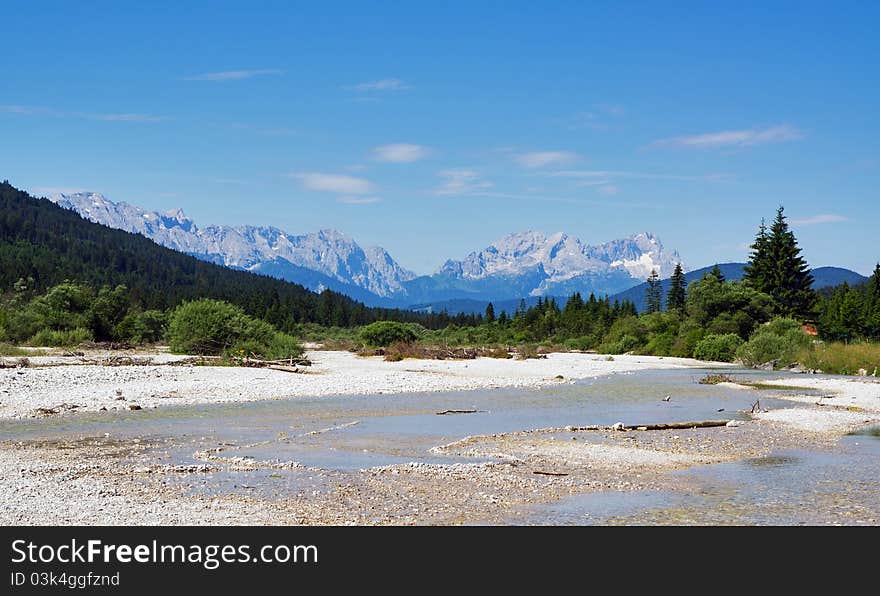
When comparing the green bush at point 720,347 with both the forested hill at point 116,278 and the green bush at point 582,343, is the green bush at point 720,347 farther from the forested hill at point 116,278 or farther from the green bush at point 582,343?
the forested hill at point 116,278

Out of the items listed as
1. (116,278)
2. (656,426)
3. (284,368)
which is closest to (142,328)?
(284,368)

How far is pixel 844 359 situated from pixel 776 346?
8.00m

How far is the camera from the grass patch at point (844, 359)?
5416 centimetres

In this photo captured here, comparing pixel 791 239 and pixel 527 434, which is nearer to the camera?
pixel 527 434

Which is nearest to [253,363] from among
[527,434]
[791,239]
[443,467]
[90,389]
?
[90,389]

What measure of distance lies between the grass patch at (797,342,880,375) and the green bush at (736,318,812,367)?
1.91m

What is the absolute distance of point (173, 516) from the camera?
13.1 m

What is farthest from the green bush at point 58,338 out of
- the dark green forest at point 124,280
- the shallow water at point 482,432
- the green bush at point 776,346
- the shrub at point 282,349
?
the green bush at point 776,346

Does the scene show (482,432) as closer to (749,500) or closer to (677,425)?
(677,425)

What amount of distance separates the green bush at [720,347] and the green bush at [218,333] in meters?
39.9

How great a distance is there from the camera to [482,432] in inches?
986
